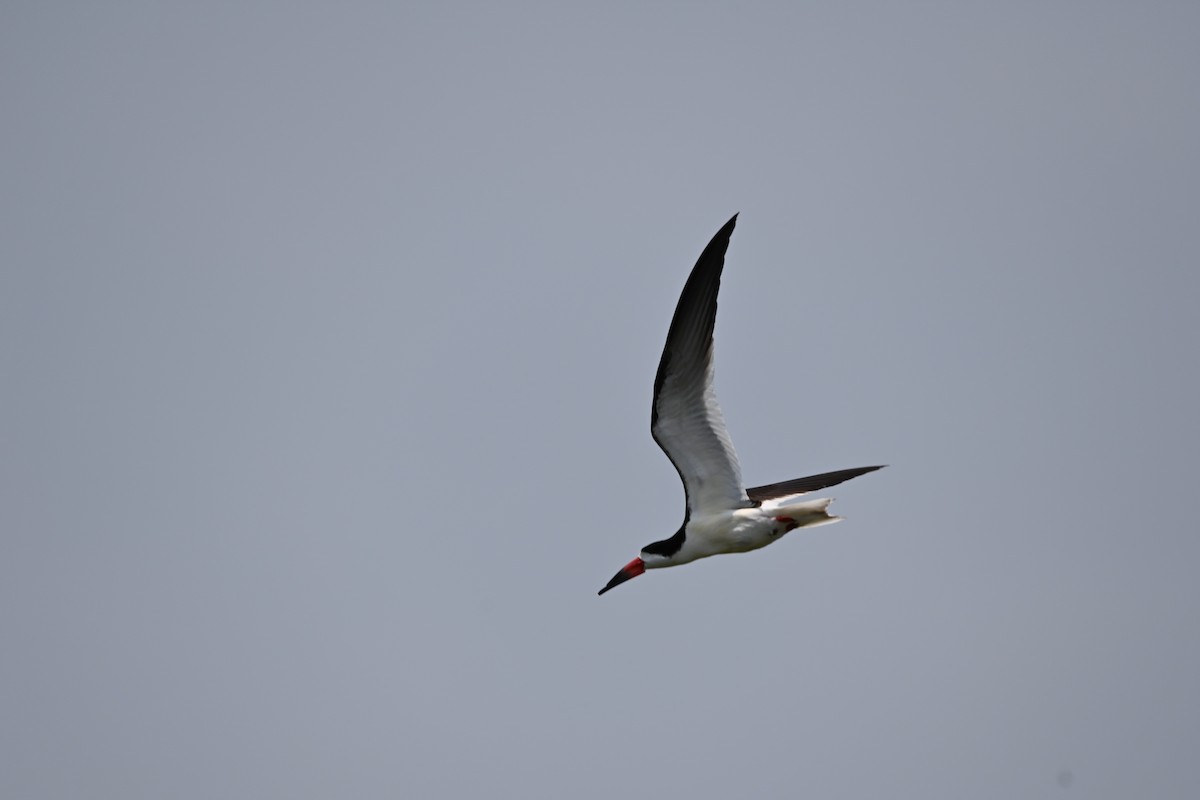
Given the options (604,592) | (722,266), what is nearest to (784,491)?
(604,592)

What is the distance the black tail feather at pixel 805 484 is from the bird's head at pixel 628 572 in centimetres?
149

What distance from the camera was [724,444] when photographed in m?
15.6

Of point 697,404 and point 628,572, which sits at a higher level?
point 697,404

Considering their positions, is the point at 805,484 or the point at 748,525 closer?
the point at 748,525

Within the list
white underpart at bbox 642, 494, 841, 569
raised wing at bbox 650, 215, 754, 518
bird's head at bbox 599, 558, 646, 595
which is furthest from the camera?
bird's head at bbox 599, 558, 646, 595

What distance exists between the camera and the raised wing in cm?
1489

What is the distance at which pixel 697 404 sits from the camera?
50.5 ft

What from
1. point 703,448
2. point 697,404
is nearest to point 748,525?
point 703,448

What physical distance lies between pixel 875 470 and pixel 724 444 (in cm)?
263

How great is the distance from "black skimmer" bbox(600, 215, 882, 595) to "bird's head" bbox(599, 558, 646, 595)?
17.9 inches

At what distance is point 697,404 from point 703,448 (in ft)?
1.84

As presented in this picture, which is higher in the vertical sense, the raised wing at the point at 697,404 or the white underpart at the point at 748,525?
the raised wing at the point at 697,404

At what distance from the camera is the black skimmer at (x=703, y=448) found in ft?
49.2

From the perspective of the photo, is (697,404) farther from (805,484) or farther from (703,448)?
(805,484)
